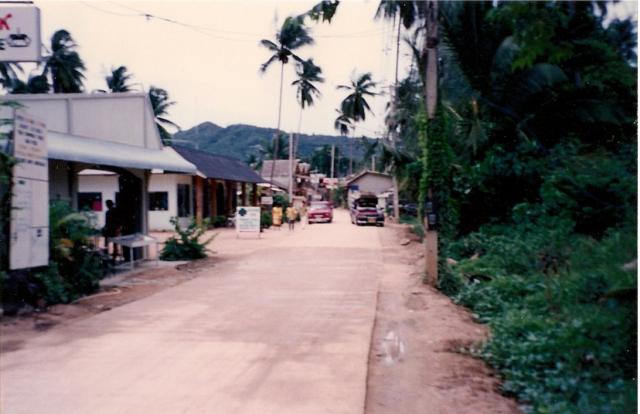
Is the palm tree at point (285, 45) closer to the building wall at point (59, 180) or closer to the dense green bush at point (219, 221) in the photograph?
the dense green bush at point (219, 221)

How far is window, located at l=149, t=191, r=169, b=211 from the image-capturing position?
30453 mm

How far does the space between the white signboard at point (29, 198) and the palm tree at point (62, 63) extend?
42695 mm

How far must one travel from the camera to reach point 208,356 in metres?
6.41

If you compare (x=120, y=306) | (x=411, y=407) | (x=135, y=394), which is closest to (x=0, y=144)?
(x=120, y=306)

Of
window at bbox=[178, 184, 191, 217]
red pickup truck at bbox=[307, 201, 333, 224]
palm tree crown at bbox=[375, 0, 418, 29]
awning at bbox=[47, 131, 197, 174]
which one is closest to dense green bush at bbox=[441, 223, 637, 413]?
palm tree crown at bbox=[375, 0, 418, 29]

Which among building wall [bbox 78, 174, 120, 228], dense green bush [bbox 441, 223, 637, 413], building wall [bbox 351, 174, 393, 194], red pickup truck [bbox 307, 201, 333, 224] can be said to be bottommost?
dense green bush [bbox 441, 223, 637, 413]

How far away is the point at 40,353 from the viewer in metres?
6.59

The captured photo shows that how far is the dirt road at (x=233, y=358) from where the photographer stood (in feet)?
16.5

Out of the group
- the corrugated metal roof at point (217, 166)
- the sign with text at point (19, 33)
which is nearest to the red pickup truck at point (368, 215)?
the corrugated metal roof at point (217, 166)

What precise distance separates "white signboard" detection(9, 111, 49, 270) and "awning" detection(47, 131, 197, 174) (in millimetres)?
2075

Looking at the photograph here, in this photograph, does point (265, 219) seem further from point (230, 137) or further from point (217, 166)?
point (230, 137)

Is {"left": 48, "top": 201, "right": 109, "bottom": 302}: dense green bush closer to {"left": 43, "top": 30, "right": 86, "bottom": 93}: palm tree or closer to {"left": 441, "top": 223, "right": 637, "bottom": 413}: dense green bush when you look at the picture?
{"left": 441, "top": 223, "right": 637, "bottom": 413}: dense green bush

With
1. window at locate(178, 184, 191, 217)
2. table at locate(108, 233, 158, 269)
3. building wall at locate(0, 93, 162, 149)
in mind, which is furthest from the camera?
window at locate(178, 184, 191, 217)

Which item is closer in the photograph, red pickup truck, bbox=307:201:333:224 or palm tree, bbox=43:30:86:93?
red pickup truck, bbox=307:201:333:224
